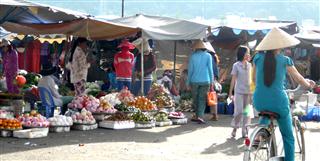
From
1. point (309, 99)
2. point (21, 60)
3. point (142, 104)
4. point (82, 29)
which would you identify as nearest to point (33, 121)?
point (142, 104)

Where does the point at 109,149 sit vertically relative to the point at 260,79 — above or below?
below

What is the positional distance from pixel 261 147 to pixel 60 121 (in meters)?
5.45

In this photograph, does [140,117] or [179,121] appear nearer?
[140,117]

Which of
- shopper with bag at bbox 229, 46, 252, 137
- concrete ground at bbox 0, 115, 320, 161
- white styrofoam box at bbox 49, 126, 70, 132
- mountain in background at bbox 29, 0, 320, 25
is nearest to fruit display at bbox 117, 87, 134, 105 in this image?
concrete ground at bbox 0, 115, 320, 161

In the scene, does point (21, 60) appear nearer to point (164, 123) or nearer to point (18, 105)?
point (18, 105)

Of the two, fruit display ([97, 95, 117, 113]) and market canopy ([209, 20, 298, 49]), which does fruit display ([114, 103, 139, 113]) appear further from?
market canopy ([209, 20, 298, 49])

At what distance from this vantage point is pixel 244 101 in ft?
35.8

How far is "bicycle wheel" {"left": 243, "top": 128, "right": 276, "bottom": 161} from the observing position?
634 centimetres

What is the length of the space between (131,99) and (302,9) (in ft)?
292

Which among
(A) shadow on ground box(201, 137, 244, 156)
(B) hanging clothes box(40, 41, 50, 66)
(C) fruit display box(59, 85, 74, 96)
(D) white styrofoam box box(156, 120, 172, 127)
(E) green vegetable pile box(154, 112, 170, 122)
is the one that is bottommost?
(A) shadow on ground box(201, 137, 244, 156)

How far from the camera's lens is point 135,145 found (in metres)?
9.75

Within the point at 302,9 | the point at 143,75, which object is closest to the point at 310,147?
the point at 143,75

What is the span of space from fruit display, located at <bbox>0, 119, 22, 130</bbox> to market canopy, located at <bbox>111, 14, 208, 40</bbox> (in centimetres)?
412

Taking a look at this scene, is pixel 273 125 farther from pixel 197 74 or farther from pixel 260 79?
pixel 197 74
